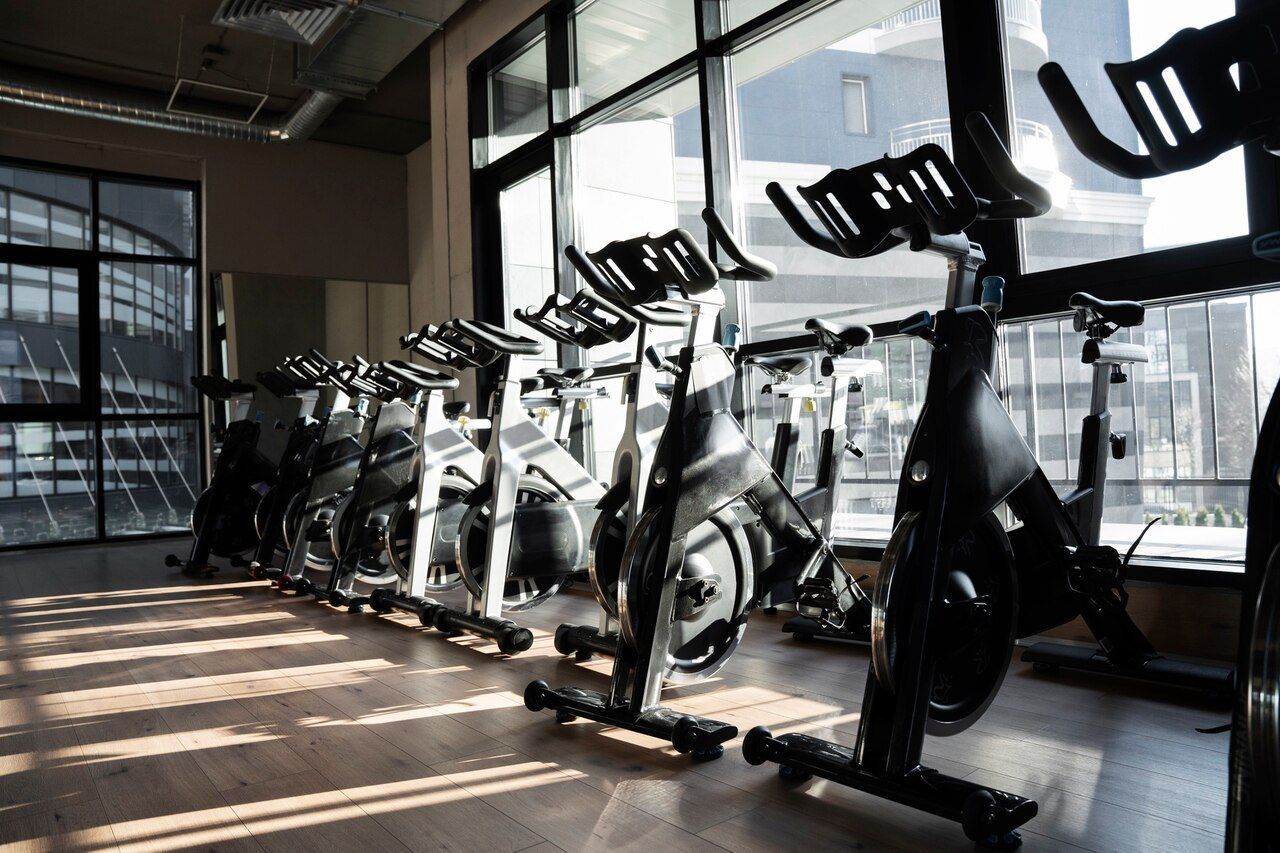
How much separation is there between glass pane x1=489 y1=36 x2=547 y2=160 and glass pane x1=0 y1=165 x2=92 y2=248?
3.73m

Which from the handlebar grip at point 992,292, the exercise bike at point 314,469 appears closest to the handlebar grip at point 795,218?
the handlebar grip at point 992,292

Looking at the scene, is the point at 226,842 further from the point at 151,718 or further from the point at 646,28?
the point at 646,28

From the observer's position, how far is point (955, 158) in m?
3.19

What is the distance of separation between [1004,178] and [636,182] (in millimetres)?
3682

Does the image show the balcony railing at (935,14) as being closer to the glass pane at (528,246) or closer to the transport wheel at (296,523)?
the glass pane at (528,246)

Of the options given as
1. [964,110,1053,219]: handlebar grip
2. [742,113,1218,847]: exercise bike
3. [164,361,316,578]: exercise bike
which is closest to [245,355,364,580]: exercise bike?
[164,361,316,578]: exercise bike

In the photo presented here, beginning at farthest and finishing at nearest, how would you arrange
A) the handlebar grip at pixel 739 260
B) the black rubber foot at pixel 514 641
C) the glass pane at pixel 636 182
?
the glass pane at pixel 636 182
the black rubber foot at pixel 514 641
the handlebar grip at pixel 739 260

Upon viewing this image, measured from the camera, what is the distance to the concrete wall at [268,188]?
6.98 meters

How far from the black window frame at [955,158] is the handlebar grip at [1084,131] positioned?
0.68 m

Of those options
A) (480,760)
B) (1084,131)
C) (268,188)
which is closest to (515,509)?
(480,760)

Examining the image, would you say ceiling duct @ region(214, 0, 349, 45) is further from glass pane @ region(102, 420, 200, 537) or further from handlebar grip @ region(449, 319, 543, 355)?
glass pane @ region(102, 420, 200, 537)

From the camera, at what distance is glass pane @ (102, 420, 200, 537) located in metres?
7.27

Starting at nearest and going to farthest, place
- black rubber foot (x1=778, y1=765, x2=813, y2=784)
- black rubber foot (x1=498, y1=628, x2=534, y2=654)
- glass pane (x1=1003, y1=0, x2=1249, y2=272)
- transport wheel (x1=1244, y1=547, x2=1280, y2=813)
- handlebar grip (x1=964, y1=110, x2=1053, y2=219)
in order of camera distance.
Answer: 1. transport wheel (x1=1244, y1=547, x2=1280, y2=813)
2. handlebar grip (x1=964, y1=110, x2=1053, y2=219)
3. black rubber foot (x1=778, y1=765, x2=813, y2=784)
4. glass pane (x1=1003, y1=0, x2=1249, y2=272)
5. black rubber foot (x1=498, y1=628, x2=534, y2=654)

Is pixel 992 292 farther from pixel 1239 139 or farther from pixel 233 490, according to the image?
pixel 233 490
